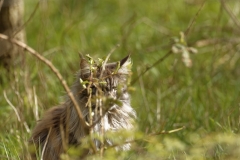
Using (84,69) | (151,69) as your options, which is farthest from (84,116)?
(151,69)

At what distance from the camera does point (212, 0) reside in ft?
25.8

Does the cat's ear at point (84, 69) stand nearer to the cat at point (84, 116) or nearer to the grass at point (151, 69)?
the cat at point (84, 116)

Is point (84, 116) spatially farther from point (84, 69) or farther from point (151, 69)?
point (151, 69)

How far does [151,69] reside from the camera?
6031 mm

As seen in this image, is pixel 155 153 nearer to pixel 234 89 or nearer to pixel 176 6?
pixel 234 89

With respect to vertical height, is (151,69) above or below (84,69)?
below

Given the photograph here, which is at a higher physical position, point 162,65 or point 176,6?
point 176,6

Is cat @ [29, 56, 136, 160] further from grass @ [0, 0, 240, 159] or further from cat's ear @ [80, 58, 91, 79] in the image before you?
grass @ [0, 0, 240, 159]

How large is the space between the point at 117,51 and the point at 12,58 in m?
1.15

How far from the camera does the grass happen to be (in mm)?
4660

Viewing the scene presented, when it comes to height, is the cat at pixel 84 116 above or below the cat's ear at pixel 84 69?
below

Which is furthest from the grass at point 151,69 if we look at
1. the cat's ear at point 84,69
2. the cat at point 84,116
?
the cat's ear at point 84,69

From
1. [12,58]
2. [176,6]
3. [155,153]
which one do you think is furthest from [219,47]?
[155,153]

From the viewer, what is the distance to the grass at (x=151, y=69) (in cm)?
466
